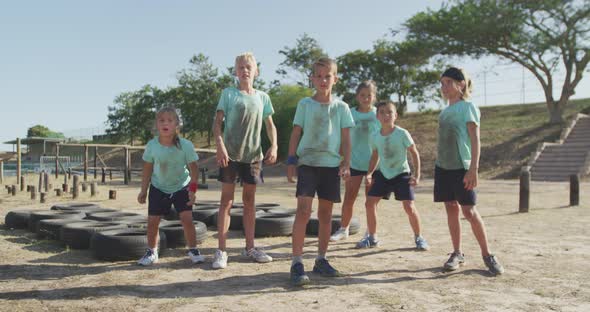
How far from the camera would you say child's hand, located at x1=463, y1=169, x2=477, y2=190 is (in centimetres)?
430

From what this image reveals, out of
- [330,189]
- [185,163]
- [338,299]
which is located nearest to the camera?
[338,299]

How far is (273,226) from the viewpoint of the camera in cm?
652

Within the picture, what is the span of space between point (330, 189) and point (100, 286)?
2.02 m

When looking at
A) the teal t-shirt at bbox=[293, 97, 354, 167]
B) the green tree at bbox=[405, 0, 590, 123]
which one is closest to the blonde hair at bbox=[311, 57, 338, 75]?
the teal t-shirt at bbox=[293, 97, 354, 167]

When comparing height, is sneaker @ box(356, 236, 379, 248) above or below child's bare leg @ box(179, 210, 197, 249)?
below

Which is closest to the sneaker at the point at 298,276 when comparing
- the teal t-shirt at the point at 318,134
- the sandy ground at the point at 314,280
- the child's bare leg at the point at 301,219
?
the sandy ground at the point at 314,280

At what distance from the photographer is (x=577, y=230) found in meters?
7.22

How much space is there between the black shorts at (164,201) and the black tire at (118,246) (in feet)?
1.40

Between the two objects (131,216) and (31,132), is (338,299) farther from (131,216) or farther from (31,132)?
(31,132)

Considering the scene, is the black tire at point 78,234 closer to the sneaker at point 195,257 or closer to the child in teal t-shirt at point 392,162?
the sneaker at point 195,257

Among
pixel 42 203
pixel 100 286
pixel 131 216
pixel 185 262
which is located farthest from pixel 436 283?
pixel 42 203

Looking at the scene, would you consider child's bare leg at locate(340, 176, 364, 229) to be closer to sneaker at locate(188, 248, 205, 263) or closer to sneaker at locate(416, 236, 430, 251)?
sneaker at locate(416, 236, 430, 251)

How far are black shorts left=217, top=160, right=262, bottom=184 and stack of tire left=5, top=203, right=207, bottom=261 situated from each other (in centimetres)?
112

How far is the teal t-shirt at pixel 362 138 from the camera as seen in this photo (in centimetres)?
590
